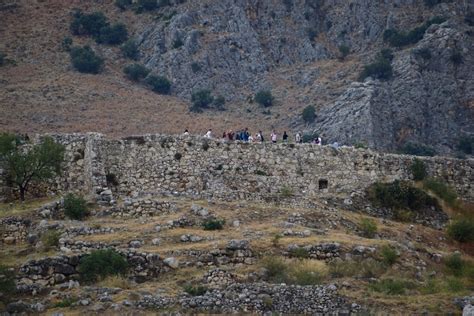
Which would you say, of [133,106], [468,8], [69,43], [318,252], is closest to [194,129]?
[133,106]

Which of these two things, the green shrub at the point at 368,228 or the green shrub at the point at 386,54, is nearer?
the green shrub at the point at 368,228

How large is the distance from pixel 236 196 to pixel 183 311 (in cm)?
1527

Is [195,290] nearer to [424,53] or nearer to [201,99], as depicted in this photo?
[201,99]

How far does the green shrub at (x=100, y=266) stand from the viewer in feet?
140

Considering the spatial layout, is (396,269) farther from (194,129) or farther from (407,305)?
(194,129)

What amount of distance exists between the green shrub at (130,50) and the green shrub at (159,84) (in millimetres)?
5547

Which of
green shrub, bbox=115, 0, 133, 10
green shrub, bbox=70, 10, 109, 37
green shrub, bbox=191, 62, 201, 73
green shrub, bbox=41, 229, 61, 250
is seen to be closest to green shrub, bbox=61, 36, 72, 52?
green shrub, bbox=70, 10, 109, 37

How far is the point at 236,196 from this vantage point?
54.4 metres

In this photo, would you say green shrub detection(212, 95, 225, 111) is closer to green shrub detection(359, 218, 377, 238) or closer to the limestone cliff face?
the limestone cliff face

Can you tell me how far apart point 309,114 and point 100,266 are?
45.6 m

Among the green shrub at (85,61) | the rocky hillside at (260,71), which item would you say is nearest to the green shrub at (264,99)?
the rocky hillside at (260,71)

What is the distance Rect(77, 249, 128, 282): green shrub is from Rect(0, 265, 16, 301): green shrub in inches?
104

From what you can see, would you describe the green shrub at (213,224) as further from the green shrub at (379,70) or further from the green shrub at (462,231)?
the green shrub at (379,70)

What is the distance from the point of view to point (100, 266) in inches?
1681
